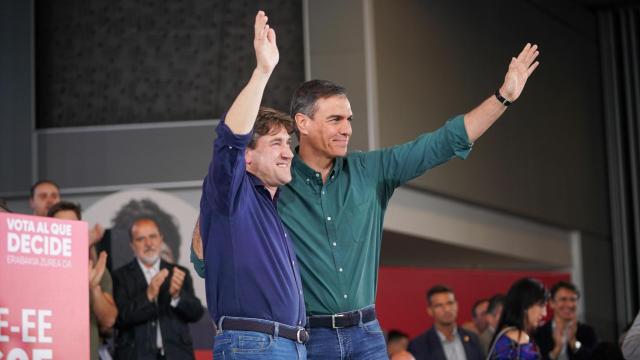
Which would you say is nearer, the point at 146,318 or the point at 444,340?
the point at 146,318

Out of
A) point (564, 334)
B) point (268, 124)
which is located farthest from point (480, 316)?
point (268, 124)

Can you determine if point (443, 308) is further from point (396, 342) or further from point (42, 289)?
point (42, 289)

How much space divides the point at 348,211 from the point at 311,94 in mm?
519

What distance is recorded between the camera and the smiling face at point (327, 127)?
4336mm

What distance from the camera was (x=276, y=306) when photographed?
3553 millimetres

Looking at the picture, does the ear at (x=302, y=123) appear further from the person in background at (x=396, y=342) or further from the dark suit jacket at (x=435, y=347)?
the person in background at (x=396, y=342)

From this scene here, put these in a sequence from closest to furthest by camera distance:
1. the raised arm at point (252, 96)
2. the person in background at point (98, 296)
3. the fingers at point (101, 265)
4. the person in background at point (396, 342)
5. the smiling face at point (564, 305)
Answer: the raised arm at point (252, 96) < the person in background at point (98, 296) < the fingers at point (101, 265) < the smiling face at point (564, 305) < the person in background at point (396, 342)

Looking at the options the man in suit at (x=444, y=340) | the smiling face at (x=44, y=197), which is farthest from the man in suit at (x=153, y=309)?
the man in suit at (x=444, y=340)

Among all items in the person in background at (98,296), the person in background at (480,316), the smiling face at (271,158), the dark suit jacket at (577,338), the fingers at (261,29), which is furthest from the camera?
the person in background at (480,316)

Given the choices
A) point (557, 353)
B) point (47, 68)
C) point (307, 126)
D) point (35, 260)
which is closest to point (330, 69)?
point (47, 68)

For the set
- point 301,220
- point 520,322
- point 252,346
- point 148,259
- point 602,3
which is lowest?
point 252,346

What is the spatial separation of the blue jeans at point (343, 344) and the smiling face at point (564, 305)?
394 centimetres

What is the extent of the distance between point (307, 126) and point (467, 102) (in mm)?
6023

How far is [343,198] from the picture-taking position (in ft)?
14.1
